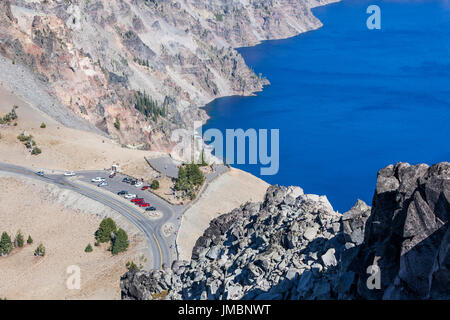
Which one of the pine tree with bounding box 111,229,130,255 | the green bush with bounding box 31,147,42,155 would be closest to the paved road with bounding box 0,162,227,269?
the pine tree with bounding box 111,229,130,255

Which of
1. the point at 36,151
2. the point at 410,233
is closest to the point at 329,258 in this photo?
the point at 410,233

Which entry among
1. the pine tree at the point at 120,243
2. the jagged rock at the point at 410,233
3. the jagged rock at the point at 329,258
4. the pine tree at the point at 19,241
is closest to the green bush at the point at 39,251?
the pine tree at the point at 19,241

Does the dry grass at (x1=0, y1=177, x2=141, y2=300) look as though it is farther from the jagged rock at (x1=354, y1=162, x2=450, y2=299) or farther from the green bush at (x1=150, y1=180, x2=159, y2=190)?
the jagged rock at (x1=354, y1=162, x2=450, y2=299)

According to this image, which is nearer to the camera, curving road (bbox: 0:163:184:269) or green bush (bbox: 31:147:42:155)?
curving road (bbox: 0:163:184:269)

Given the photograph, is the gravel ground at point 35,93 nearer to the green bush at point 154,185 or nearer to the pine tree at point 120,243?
the green bush at point 154,185
